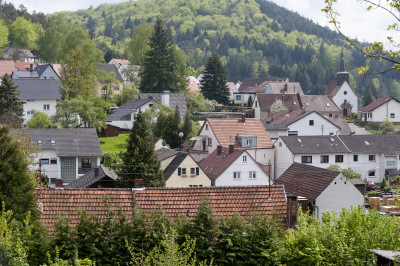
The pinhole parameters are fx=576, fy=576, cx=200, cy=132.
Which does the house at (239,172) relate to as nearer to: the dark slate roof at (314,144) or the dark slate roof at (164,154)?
the dark slate roof at (164,154)

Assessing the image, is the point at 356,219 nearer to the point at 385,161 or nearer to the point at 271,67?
the point at 385,161

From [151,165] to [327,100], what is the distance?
47535 mm

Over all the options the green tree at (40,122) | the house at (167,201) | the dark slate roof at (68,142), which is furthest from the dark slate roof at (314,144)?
the house at (167,201)

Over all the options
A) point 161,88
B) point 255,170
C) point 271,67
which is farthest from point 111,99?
point 271,67

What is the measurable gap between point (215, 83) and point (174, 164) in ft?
150

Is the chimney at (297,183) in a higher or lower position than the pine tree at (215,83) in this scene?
lower

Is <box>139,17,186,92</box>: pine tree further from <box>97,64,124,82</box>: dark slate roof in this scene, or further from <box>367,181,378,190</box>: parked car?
<box>367,181,378,190</box>: parked car

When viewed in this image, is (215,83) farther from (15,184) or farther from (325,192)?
(15,184)

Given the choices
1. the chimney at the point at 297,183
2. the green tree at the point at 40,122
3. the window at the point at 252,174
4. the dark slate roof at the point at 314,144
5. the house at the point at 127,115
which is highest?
the house at the point at 127,115

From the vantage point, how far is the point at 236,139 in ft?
158

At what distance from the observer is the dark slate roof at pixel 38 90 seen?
62219 millimetres

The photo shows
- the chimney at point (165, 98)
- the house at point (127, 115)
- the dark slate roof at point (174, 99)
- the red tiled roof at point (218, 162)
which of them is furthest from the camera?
the dark slate roof at point (174, 99)

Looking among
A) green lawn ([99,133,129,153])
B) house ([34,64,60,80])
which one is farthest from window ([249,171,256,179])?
house ([34,64,60,80])

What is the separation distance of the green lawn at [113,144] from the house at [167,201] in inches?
1244
